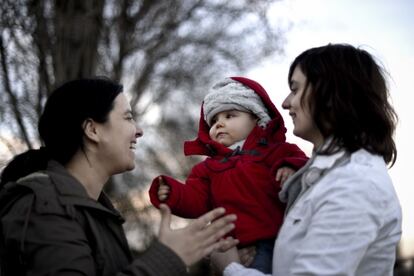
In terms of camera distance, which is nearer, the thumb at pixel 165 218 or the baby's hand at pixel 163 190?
the thumb at pixel 165 218

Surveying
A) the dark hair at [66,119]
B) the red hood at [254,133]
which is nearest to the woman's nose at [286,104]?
the red hood at [254,133]

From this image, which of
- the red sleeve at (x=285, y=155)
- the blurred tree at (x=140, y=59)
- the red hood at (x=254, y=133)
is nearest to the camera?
the red sleeve at (x=285, y=155)

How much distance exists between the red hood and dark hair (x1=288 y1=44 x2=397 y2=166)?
55 centimetres

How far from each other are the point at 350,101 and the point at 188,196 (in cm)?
88

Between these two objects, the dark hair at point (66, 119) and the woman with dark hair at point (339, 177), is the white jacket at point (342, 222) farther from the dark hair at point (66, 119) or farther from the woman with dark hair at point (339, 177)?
the dark hair at point (66, 119)

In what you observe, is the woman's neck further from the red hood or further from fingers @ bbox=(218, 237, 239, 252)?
fingers @ bbox=(218, 237, 239, 252)

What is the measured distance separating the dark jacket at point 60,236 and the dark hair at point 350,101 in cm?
74

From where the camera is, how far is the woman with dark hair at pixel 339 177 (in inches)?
72.4

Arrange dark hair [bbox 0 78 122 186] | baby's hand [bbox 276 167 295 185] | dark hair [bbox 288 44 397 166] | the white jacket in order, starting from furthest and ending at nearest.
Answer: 1. dark hair [bbox 0 78 122 186]
2. baby's hand [bbox 276 167 295 185]
3. dark hair [bbox 288 44 397 166]
4. the white jacket

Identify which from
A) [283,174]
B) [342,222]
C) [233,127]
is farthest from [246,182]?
[342,222]

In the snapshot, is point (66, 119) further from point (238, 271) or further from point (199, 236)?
point (238, 271)

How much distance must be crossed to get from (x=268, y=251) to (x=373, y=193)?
0.67 metres

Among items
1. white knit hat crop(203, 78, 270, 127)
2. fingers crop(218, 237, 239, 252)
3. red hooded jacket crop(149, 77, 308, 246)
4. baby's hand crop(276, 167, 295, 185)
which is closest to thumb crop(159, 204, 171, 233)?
fingers crop(218, 237, 239, 252)

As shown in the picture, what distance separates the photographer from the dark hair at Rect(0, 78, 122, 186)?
259cm
